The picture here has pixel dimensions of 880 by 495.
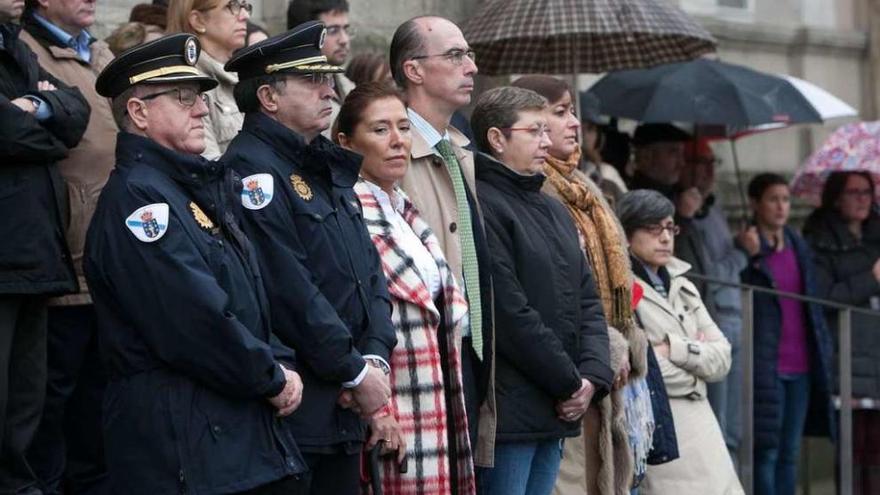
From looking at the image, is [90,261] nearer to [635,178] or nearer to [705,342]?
[705,342]

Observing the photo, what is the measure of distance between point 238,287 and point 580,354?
199cm

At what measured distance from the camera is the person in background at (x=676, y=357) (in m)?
8.20

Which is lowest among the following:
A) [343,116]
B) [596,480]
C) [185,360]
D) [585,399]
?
[596,480]

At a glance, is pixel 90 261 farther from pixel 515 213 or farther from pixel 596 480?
pixel 596 480

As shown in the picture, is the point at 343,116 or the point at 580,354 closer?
the point at 343,116

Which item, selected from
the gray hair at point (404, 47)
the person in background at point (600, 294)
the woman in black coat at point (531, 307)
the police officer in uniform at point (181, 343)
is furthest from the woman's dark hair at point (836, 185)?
the police officer in uniform at point (181, 343)

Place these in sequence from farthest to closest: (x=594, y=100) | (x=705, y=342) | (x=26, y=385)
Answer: (x=594, y=100)
(x=705, y=342)
(x=26, y=385)

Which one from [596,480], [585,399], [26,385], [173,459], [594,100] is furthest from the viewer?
[594,100]

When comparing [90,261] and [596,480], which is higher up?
[90,261]

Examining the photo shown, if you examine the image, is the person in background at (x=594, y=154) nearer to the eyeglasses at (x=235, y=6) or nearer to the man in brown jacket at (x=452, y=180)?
the man in brown jacket at (x=452, y=180)

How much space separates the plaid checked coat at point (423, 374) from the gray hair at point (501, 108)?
2.92 feet

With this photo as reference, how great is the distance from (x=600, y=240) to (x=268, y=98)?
6.56ft

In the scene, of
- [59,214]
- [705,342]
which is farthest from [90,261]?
[705,342]

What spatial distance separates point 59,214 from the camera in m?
6.03
